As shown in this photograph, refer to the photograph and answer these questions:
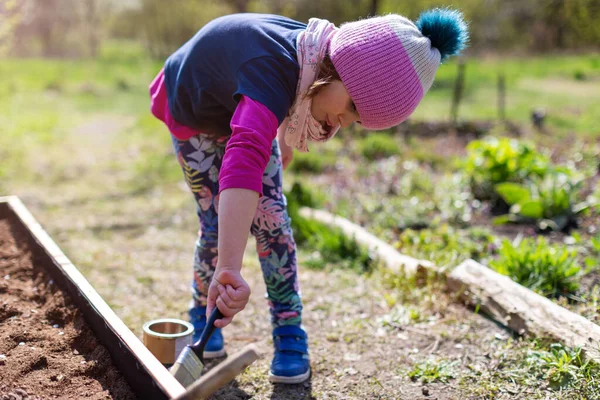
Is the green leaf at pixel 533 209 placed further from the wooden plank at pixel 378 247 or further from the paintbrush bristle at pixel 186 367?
the paintbrush bristle at pixel 186 367

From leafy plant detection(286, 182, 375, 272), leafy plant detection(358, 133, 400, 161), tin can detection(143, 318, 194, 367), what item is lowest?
leafy plant detection(358, 133, 400, 161)

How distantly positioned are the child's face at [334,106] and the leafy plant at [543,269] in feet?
4.90

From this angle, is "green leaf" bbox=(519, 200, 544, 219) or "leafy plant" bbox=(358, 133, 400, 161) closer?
"green leaf" bbox=(519, 200, 544, 219)

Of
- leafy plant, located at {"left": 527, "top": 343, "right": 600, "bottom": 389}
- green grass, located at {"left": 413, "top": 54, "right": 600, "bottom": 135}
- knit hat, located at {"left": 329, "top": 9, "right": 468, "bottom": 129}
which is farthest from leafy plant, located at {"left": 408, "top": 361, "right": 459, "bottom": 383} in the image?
green grass, located at {"left": 413, "top": 54, "right": 600, "bottom": 135}

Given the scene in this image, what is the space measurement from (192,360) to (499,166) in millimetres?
3430

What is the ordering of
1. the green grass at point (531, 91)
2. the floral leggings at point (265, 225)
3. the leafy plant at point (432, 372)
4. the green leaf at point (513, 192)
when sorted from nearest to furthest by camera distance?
the floral leggings at point (265, 225), the leafy plant at point (432, 372), the green leaf at point (513, 192), the green grass at point (531, 91)

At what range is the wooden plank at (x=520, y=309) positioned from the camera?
7.84 ft

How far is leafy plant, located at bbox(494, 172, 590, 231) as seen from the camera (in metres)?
4.00

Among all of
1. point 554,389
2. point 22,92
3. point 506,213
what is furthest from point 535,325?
point 22,92

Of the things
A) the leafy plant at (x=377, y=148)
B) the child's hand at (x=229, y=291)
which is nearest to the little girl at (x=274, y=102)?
the child's hand at (x=229, y=291)

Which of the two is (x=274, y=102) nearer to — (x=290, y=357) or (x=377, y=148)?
(x=290, y=357)

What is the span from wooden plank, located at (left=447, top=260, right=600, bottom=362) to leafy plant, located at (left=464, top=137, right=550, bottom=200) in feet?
5.81

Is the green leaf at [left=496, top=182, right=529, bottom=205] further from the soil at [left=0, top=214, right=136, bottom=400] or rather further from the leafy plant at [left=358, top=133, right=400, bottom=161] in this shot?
the soil at [left=0, top=214, right=136, bottom=400]

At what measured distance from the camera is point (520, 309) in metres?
2.68
